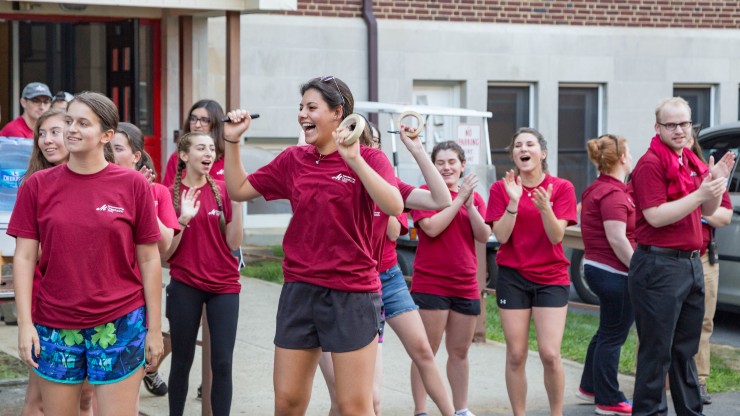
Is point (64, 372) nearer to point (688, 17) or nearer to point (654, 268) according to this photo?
point (654, 268)

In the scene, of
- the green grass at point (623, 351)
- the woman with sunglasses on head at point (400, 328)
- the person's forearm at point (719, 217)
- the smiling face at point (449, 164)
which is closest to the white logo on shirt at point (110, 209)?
the woman with sunglasses on head at point (400, 328)

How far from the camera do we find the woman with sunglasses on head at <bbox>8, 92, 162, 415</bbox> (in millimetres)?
4629

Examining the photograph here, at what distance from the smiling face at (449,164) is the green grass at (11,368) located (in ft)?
10.4

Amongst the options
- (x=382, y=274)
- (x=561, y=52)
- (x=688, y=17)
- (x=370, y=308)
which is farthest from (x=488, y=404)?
(x=688, y=17)

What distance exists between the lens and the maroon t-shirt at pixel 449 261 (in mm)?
6824

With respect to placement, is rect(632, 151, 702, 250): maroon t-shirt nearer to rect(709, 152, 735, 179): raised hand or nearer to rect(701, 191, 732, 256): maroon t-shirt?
rect(709, 152, 735, 179): raised hand

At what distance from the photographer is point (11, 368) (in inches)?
313

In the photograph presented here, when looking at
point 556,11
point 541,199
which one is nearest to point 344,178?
point 541,199

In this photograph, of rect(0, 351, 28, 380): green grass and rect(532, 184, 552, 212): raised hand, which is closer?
rect(532, 184, 552, 212): raised hand

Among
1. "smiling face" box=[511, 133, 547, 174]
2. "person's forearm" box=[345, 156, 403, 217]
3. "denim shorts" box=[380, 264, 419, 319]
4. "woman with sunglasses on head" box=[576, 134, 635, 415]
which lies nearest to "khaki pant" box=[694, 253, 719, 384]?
"woman with sunglasses on head" box=[576, 134, 635, 415]

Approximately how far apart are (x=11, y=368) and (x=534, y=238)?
147 inches

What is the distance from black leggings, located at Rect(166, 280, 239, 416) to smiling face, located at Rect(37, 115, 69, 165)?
97 cm

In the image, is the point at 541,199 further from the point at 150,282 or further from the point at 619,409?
the point at 150,282

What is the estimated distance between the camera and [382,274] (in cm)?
647
